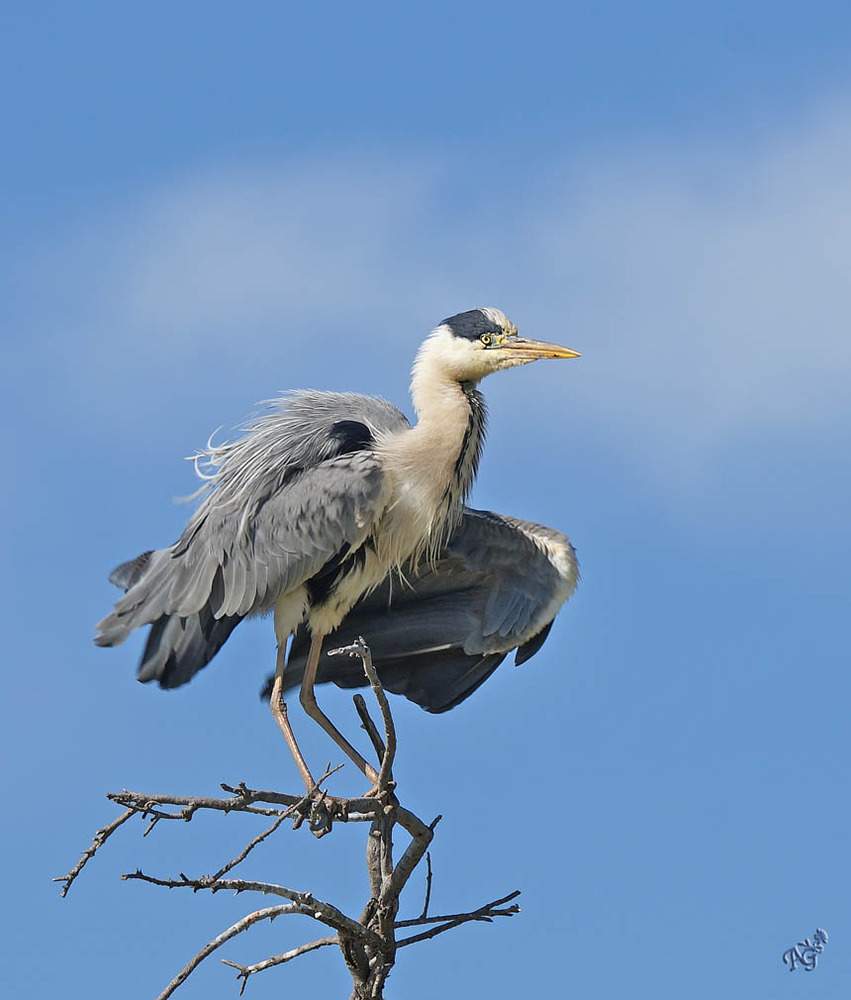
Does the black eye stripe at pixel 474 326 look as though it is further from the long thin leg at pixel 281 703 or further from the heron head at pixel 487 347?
the long thin leg at pixel 281 703

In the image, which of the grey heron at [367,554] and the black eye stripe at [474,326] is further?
the black eye stripe at [474,326]

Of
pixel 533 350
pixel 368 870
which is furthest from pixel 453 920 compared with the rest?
pixel 533 350

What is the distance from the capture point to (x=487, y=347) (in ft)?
27.8

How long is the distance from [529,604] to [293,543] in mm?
1561

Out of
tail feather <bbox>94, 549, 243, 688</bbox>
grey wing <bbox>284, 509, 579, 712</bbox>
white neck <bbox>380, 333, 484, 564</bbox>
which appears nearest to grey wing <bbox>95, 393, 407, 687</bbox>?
tail feather <bbox>94, 549, 243, 688</bbox>

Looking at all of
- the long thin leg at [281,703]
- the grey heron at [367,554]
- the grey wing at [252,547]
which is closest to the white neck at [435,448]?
the grey heron at [367,554]

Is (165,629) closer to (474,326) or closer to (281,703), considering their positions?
(281,703)

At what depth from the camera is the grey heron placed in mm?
8047

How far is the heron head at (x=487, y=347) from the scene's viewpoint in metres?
8.46

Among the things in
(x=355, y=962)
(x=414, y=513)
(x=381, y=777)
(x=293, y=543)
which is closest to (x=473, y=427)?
(x=414, y=513)

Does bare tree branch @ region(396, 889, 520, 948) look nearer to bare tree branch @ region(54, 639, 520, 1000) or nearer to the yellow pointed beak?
bare tree branch @ region(54, 639, 520, 1000)

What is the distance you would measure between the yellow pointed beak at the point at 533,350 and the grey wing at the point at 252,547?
1.03 meters

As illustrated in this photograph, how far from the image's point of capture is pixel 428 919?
6.44m

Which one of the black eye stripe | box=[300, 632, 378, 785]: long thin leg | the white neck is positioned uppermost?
the black eye stripe
